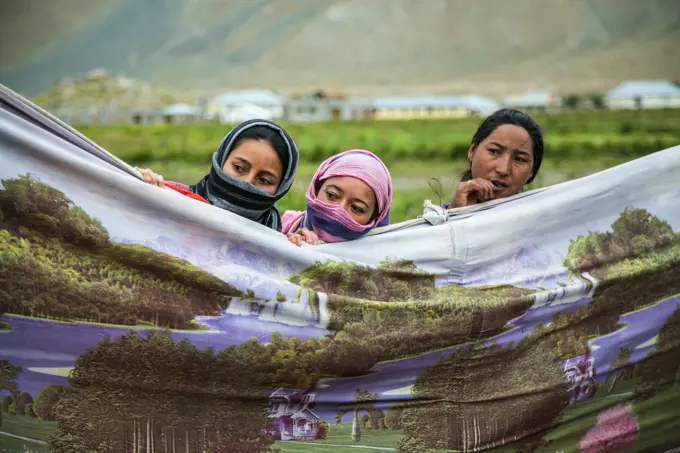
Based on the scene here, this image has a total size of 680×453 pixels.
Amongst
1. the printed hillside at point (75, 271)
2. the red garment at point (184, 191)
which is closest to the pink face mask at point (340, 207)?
the red garment at point (184, 191)

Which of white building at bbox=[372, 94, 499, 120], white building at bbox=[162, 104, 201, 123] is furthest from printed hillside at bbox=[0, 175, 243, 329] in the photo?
white building at bbox=[372, 94, 499, 120]

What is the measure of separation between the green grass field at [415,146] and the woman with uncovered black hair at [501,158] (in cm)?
747

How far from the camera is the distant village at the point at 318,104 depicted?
200 ft

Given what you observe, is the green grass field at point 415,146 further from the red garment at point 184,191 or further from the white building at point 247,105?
the white building at point 247,105

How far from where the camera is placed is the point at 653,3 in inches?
3816

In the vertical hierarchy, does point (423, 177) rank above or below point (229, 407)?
above

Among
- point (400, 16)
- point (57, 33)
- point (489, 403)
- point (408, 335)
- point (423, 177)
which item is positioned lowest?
point (489, 403)

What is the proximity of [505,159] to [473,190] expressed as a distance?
0.21m

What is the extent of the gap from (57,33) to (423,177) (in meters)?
71.1

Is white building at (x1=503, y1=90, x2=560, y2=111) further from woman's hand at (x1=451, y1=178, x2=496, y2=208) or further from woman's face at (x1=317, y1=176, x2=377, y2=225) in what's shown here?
woman's face at (x1=317, y1=176, x2=377, y2=225)

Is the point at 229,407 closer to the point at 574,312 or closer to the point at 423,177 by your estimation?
the point at 574,312

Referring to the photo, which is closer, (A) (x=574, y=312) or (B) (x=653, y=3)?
(A) (x=574, y=312)

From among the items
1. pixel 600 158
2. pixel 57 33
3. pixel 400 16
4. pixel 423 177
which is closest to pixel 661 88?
pixel 400 16

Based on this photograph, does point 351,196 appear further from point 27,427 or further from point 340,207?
point 27,427
